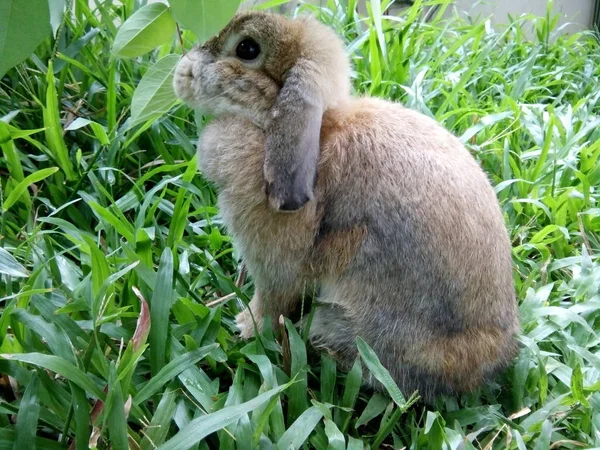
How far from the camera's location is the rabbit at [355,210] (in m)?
1.42

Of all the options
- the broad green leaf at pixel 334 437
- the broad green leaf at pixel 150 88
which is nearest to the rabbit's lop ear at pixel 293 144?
the broad green leaf at pixel 150 88

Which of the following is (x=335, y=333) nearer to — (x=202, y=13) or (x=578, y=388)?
(x=578, y=388)

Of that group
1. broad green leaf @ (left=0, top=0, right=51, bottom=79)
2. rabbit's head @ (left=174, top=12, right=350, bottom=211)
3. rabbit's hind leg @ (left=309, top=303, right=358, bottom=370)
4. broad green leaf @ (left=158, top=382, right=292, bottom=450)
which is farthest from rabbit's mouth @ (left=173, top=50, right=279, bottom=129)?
broad green leaf @ (left=0, top=0, right=51, bottom=79)

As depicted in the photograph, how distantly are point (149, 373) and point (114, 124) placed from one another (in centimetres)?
108

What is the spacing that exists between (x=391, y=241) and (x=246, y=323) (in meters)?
0.50

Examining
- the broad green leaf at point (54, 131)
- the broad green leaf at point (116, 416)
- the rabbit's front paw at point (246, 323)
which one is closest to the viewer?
the broad green leaf at point (116, 416)

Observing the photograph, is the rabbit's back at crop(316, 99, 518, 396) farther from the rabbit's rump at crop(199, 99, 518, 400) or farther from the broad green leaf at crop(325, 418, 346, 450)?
the broad green leaf at crop(325, 418, 346, 450)

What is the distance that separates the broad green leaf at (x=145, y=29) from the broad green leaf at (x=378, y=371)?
2.66 ft

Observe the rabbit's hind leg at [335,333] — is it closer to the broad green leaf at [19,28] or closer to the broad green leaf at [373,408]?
the broad green leaf at [373,408]

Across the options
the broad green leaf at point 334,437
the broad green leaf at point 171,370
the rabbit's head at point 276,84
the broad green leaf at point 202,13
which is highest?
the broad green leaf at point 202,13

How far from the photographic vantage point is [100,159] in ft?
7.20

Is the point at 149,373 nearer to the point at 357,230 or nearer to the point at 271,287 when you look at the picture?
the point at 271,287

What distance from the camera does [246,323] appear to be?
168cm

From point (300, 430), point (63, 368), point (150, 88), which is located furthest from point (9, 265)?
point (300, 430)
